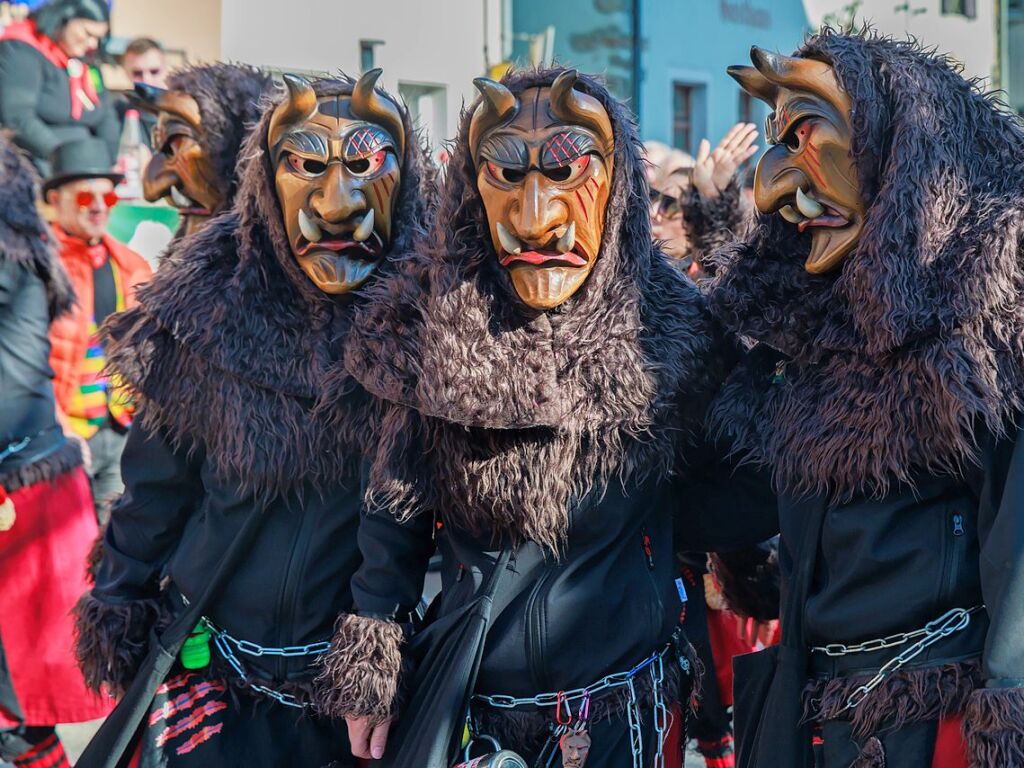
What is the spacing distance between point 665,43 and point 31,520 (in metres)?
12.9

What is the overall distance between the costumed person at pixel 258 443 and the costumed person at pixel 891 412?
969mm

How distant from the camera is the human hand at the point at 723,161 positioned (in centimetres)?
464

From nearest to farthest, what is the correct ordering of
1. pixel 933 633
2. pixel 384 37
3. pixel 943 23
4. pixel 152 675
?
pixel 933 633
pixel 152 675
pixel 384 37
pixel 943 23

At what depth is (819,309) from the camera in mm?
2686

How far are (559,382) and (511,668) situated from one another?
62cm

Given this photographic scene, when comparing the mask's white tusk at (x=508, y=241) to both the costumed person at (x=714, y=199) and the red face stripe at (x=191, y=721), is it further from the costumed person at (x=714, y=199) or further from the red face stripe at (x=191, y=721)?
the costumed person at (x=714, y=199)

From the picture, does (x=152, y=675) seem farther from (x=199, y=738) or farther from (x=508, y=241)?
(x=508, y=241)

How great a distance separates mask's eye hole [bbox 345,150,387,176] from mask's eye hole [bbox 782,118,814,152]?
3.39 ft

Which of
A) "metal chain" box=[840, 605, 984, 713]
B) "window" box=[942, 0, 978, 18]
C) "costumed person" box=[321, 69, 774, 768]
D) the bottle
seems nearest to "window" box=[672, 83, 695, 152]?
"window" box=[942, 0, 978, 18]

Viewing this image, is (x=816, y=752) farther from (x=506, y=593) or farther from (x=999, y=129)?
(x=999, y=129)

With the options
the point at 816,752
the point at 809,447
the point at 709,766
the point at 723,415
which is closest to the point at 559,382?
the point at 723,415

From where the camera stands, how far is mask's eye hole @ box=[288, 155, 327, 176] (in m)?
3.18

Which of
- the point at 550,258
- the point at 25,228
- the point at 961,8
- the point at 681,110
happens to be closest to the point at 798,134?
the point at 550,258

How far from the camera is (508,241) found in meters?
2.81
